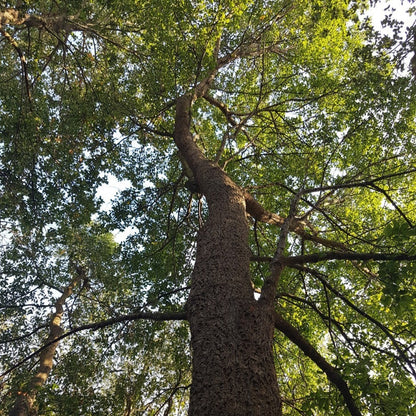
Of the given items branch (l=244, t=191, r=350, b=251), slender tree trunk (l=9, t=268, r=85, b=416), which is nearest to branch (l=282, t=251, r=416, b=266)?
branch (l=244, t=191, r=350, b=251)

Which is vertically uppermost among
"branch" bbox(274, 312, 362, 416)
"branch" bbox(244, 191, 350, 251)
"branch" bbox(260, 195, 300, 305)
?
"branch" bbox(244, 191, 350, 251)

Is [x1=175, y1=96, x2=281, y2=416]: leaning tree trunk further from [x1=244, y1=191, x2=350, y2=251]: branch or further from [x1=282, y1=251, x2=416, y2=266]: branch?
[x1=244, y1=191, x2=350, y2=251]: branch

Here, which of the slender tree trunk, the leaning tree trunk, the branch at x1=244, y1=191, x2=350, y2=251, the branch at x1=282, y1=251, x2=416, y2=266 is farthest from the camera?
the slender tree trunk

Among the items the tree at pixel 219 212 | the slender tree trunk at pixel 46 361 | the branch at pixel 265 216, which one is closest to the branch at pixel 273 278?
the tree at pixel 219 212

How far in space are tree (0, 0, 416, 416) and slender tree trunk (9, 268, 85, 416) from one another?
101mm

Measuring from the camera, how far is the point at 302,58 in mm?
8758

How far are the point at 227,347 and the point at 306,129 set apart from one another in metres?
6.65

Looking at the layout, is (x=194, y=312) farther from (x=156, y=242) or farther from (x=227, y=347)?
(x=156, y=242)

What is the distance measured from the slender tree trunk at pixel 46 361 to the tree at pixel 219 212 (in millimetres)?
101

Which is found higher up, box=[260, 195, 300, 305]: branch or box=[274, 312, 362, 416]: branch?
box=[260, 195, 300, 305]: branch

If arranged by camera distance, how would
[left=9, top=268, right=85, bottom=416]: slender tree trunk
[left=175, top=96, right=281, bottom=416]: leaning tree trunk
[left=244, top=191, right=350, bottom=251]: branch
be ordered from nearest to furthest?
[left=175, top=96, right=281, bottom=416]: leaning tree trunk, [left=244, top=191, right=350, bottom=251]: branch, [left=9, top=268, right=85, bottom=416]: slender tree trunk

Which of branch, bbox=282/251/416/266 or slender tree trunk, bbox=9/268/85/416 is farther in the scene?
slender tree trunk, bbox=9/268/85/416

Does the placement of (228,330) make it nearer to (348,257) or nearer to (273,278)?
(273,278)

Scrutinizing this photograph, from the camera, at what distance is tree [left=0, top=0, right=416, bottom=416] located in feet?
8.82
